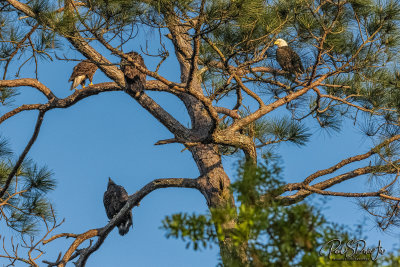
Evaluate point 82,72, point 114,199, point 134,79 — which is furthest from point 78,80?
point 134,79

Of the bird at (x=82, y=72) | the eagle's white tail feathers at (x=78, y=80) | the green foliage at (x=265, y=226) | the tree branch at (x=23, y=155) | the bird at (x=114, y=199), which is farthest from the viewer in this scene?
the eagle's white tail feathers at (x=78, y=80)

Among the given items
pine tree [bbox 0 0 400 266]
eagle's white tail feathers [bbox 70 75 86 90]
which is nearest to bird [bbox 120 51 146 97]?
pine tree [bbox 0 0 400 266]

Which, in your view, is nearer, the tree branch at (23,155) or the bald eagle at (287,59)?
the tree branch at (23,155)

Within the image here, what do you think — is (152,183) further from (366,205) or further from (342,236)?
(342,236)

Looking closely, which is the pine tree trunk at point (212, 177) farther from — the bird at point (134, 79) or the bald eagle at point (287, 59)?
the bald eagle at point (287, 59)

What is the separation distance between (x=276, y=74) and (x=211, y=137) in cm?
107

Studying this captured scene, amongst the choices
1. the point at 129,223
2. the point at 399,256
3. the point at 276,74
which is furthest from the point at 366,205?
the point at 399,256

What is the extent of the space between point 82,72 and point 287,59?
2.47 metres

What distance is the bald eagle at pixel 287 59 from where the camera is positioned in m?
4.40

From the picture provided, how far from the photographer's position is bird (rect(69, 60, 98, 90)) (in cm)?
596

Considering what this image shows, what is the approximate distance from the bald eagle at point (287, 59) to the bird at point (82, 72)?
7.24 feet

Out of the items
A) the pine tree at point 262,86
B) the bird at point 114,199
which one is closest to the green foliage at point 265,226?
the pine tree at point 262,86

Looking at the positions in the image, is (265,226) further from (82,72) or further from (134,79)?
(82,72)

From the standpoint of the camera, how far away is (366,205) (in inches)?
166
